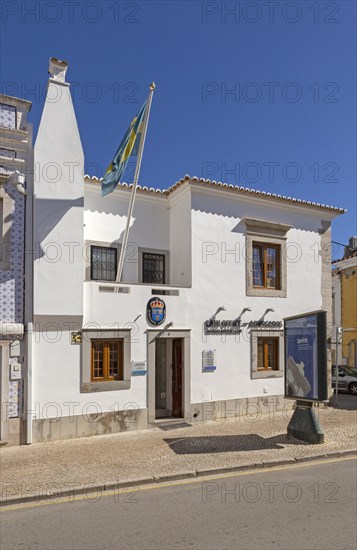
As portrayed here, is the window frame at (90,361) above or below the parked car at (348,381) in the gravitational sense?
above

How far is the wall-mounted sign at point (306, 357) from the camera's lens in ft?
33.0

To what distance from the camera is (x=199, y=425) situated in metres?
12.4

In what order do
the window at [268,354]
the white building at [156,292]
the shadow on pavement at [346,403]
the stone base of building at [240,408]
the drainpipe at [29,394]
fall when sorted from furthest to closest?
the shadow on pavement at [346,403], the window at [268,354], the stone base of building at [240,408], the white building at [156,292], the drainpipe at [29,394]

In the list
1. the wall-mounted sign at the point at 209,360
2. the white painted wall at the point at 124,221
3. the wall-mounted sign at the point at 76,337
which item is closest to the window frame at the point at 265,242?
the wall-mounted sign at the point at 209,360

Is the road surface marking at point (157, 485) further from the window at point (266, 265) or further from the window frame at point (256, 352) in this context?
the window at point (266, 265)

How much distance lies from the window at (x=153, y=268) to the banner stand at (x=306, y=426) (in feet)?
19.7

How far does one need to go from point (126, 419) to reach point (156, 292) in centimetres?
366

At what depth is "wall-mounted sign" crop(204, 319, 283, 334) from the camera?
13.3 meters

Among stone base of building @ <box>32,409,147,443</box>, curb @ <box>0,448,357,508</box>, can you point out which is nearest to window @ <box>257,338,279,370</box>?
stone base of building @ <box>32,409,147,443</box>

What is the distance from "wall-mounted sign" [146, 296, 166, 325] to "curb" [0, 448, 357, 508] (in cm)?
491

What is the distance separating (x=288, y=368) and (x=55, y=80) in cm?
948

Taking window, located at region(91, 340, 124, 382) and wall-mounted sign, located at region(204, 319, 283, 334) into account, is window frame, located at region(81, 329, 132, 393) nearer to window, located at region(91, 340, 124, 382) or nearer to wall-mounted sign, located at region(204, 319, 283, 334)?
window, located at region(91, 340, 124, 382)

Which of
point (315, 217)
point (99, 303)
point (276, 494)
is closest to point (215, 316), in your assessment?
point (99, 303)

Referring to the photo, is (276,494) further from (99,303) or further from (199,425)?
(99,303)
